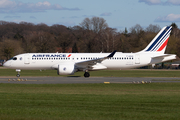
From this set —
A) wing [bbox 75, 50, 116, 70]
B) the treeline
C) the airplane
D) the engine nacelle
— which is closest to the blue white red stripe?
the airplane

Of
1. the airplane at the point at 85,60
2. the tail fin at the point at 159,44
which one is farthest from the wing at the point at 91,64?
the tail fin at the point at 159,44

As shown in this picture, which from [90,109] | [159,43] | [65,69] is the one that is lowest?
[90,109]

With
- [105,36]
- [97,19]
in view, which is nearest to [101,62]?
[105,36]

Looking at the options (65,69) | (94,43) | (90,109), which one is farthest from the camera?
(94,43)

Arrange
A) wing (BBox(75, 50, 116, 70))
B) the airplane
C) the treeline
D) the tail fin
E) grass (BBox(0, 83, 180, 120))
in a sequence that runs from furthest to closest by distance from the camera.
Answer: the treeline, the tail fin, the airplane, wing (BBox(75, 50, 116, 70)), grass (BBox(0, 83, 180, 120))

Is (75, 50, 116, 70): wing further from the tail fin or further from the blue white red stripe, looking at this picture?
the blue white red stripe

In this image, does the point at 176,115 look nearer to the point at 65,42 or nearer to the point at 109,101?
the point at 109,101

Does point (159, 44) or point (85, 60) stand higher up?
point (159, 44)

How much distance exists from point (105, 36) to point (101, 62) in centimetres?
5105

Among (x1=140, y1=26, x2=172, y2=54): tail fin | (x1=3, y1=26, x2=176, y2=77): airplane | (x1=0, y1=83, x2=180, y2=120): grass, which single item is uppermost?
(x1=140, y1=26, x2=172, y2=54): tail fin

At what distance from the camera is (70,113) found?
11234 millimetres

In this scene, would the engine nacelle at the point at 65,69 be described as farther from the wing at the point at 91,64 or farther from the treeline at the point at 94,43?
the treeline at the point at 94,43

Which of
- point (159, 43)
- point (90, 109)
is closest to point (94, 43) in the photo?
point (159, 43)

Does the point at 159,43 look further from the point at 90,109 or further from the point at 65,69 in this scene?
the point at 90,109
